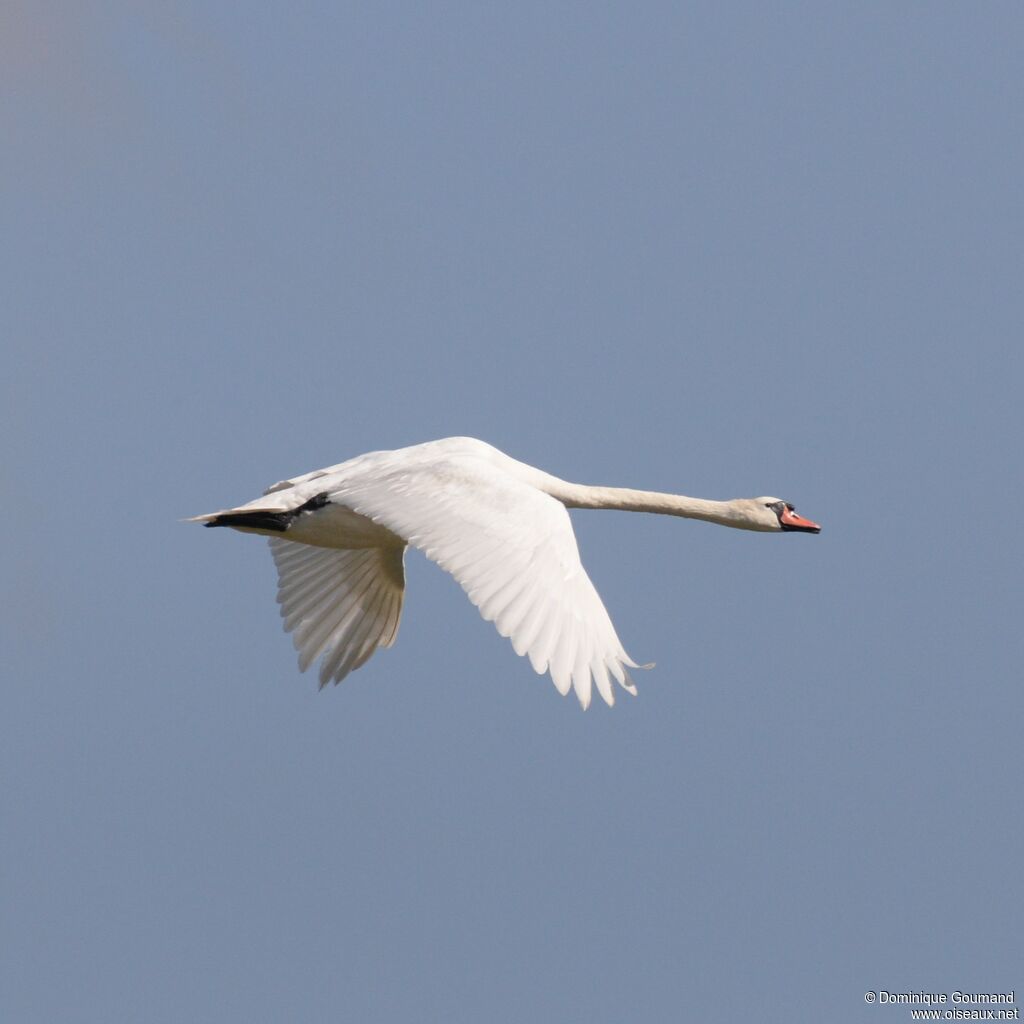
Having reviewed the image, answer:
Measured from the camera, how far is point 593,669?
509 inches

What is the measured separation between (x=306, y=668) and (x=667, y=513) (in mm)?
3219

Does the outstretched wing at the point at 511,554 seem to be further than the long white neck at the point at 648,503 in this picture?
No

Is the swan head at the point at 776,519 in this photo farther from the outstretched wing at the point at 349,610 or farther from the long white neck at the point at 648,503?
the outstretched wing at the point at 349,610

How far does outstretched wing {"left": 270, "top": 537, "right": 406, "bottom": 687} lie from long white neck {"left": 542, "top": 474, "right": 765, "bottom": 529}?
172cm

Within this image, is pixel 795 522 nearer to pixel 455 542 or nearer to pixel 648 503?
pixel 648 503

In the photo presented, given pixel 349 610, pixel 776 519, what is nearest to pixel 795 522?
pixel 776 519

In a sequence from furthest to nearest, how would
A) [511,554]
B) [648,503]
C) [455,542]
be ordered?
[648,503], [455,542], [511,554]

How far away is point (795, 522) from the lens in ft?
58.9

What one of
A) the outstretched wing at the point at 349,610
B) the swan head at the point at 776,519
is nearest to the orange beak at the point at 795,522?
the swan head at the point at 776,519

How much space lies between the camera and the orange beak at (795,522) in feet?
58.8

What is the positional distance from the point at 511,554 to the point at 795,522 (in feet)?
15.9

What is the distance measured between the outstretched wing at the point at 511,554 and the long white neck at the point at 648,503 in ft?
4.25

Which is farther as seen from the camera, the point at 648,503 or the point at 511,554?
the point at 648,503

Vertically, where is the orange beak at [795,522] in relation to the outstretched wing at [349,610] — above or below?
above
